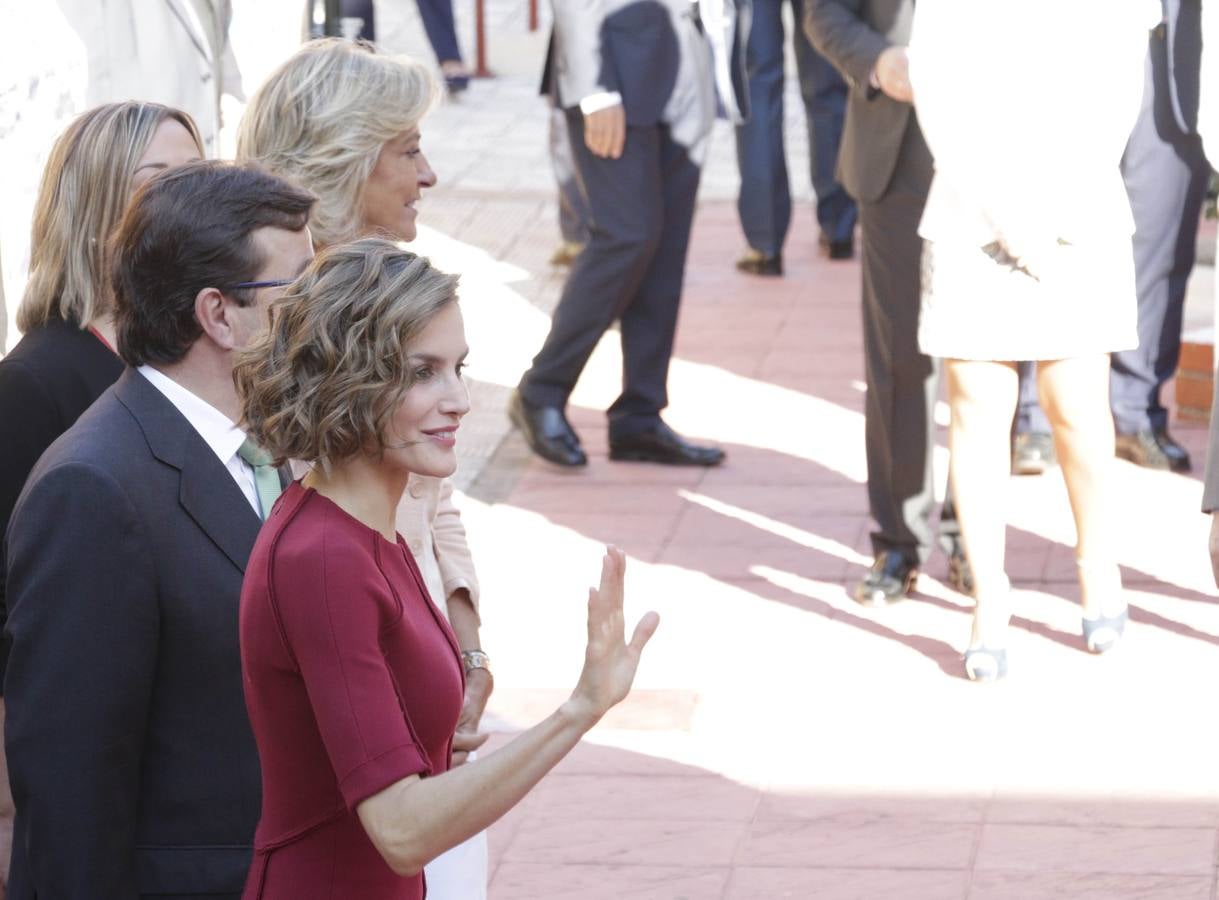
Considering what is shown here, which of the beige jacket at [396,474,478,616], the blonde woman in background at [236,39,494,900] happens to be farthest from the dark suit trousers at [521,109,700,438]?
the beige jacket at [396,474,478,616]

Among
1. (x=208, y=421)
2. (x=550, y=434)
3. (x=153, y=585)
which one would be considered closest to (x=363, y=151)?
(x=208, y=421)

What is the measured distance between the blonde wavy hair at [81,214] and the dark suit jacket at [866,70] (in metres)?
2.46

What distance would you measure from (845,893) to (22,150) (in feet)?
7.28

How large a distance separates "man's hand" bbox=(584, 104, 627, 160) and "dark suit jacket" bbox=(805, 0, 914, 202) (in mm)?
1131

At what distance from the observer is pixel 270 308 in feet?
7.06

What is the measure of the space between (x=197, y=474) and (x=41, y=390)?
446 mm

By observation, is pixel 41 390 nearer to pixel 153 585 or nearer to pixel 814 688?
pixel 153 585

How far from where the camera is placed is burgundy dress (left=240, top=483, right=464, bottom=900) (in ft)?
6.29

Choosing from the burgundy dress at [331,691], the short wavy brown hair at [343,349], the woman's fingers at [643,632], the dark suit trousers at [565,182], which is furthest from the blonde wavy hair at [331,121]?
the dark suit trousers at [565,182]

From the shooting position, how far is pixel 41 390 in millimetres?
2617

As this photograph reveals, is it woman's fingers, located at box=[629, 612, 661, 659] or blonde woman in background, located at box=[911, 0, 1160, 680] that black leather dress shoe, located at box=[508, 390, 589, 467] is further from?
woman's fingers, located at box=[629, 612, 661, 659]

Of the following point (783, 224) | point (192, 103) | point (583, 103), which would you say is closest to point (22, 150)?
point (192, 103)

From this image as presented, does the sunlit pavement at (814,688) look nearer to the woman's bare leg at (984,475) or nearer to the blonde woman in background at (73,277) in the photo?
the woman's bare leg at (984,475)

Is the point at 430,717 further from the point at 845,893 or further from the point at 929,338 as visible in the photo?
the point at 929,338
